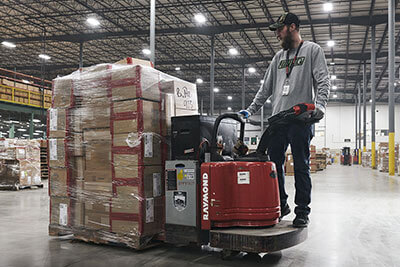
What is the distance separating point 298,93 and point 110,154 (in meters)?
1.91

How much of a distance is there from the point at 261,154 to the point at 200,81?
29832 mm

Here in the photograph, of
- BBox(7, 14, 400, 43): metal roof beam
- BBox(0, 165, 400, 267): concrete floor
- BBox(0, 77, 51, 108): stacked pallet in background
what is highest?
BBox(7, 14, 400, 43): metal roof beam

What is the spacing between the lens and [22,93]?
56.7ft

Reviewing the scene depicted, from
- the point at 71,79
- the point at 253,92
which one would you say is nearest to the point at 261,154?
the point at 71,79

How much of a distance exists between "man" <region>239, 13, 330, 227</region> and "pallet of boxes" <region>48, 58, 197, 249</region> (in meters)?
0.99

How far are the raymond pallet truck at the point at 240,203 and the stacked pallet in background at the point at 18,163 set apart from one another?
836 cm

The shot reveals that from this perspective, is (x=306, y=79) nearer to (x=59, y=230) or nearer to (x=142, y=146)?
(x=142, y=146)

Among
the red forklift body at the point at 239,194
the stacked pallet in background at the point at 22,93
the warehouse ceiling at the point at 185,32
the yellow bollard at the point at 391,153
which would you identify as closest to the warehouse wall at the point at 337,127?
the warehouse ceiling at the point at 185,32

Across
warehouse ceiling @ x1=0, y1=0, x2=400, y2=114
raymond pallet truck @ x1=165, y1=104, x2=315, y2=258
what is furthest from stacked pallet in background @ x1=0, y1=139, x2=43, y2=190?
warehouse ceiling @ x1=0, y1=0, x2=400, y2=114

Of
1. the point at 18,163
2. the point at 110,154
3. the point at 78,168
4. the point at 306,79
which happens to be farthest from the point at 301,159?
the point at 18,163

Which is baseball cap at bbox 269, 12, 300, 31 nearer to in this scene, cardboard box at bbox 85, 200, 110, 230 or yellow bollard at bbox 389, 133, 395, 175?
cardboard box at bbox 85, 200, 110, 230

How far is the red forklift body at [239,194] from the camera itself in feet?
9.49

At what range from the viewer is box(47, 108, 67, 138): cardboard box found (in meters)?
4.06

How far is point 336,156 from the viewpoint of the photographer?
39906 mm
